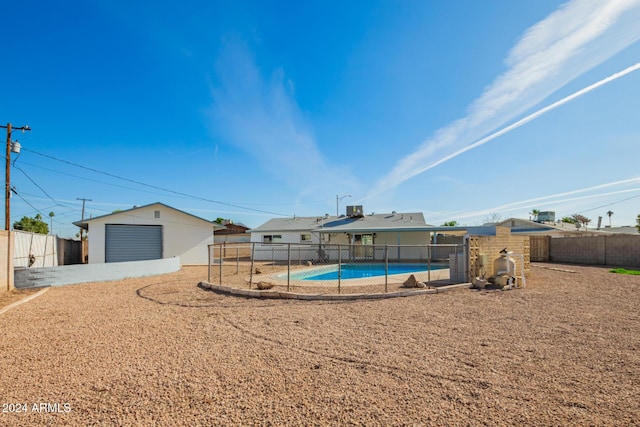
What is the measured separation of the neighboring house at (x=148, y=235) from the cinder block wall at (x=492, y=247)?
15795mm

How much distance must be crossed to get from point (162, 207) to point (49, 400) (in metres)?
18.2

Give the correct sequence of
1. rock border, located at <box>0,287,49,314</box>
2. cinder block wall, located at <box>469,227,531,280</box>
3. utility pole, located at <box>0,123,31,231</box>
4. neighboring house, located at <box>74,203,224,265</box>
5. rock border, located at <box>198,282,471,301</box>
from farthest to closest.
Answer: neighboring house, located at <box>74,203,224,265</box> < utility pole, located at <box>0,123,31,231</box> < cinder block wall, located at <box>469,227,531,280</box> < rock border, located at <box>198,282,471,301</box> < rock border, located at <box>0,287,49,314</box>

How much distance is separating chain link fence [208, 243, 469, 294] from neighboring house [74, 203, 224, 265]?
163cm

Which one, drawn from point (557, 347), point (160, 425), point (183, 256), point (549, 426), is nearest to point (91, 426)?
point (160, 425)

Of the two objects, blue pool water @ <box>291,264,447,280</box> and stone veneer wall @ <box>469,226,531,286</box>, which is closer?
stone veneer wall @ <box>469,226,531,286</box>

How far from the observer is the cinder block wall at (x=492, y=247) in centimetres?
1060

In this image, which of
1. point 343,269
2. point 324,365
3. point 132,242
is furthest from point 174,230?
point 324,365

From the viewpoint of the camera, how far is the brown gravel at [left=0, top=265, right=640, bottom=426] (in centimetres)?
289

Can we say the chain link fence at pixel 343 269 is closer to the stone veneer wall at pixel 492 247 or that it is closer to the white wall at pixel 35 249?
the stone veneer wall at pixel 492 247

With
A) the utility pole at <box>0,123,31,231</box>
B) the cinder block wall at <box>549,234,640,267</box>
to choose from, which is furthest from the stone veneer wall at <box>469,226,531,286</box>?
the utility pole at <box>0,123,31,231</box>

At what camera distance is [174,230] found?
20094 millimetres

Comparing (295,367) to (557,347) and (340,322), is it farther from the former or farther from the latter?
(557,347)

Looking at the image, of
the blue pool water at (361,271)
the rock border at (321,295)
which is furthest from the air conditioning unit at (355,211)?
the rock border at (321,295)

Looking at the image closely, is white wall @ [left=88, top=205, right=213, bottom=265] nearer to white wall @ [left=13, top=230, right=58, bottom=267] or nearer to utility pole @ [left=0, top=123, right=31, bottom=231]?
white wall @ [left=13, top=230, right=58, bottom=267]
